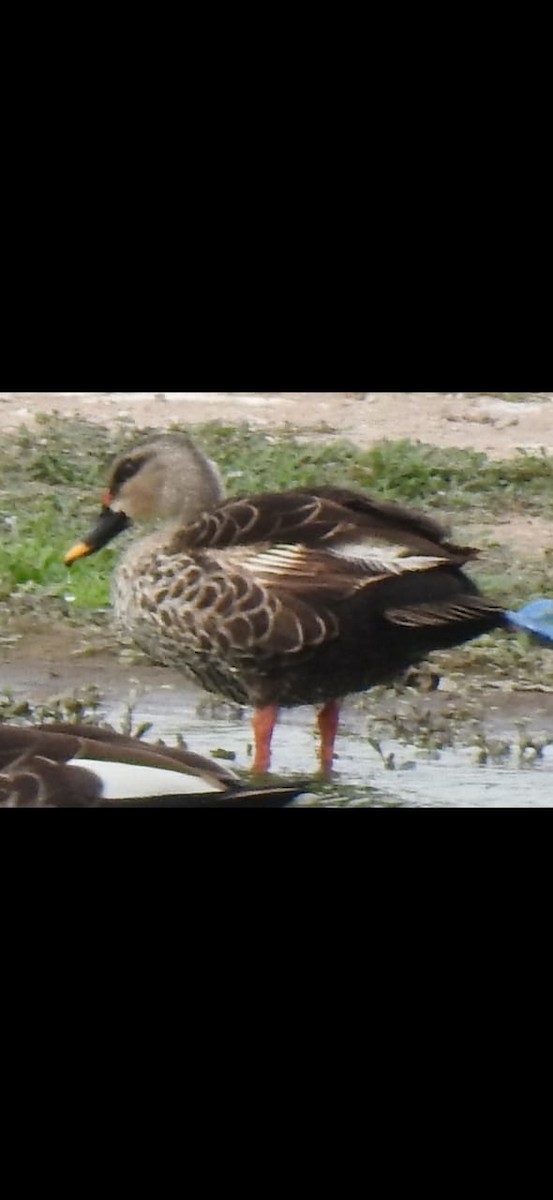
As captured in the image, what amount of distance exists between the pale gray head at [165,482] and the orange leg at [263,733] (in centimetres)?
43

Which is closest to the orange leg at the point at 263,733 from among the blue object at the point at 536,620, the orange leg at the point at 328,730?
the orange leg at the point at 328,730

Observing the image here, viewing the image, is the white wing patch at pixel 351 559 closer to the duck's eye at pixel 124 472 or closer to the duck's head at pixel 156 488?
the duck's head at pixel 156 488

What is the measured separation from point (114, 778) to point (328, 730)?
0.47 m

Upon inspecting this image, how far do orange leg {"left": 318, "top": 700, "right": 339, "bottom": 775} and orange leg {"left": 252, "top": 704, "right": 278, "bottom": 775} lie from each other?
102 millimetres

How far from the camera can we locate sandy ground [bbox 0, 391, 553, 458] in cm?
568

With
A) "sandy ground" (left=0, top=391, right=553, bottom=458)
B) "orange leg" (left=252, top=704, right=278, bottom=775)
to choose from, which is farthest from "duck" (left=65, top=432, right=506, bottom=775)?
"sandy ground" (left=0, top=391, right=553, bottom=458)

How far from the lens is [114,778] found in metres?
5.41

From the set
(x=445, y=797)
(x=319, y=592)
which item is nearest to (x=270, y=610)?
(x=319, y=592)

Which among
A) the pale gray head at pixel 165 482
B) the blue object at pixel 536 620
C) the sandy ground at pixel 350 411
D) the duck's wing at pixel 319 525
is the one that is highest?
the sandy ground at pixel 350 411

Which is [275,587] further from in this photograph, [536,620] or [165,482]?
[536,620]

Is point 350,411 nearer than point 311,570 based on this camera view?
No

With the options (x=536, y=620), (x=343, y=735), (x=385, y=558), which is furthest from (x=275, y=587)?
(x=536, y=620)

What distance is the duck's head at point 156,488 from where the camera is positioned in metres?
5.55

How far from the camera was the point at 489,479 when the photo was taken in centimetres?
575
